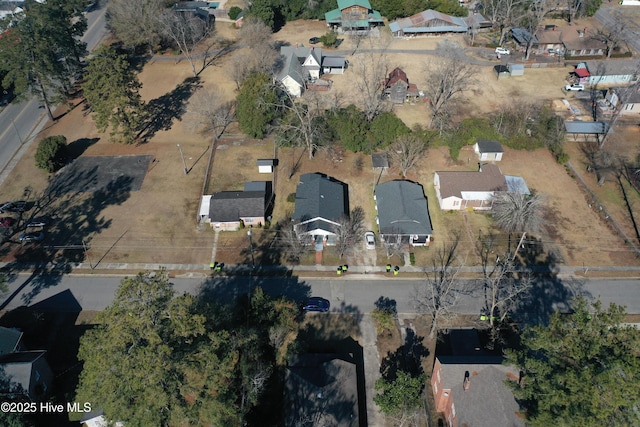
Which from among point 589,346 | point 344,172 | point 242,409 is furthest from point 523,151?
point 242,409

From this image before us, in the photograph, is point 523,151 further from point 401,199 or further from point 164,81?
point 164,81

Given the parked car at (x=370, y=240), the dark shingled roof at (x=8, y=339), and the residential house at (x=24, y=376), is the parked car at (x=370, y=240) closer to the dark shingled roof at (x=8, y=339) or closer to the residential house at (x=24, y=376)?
the residential house at (x=24, y=376)

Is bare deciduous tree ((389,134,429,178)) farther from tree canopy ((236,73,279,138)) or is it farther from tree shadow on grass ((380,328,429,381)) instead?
tree shadow on grass ((380,328,429,381))

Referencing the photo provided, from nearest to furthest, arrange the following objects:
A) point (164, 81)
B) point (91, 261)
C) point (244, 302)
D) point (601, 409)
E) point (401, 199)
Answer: point (601, 409)
point (244, 302)
point (91, 261)
point (401, 199)
point (164, 81)

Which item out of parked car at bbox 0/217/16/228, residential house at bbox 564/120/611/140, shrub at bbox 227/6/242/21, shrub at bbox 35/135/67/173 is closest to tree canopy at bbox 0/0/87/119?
shrub at bbox 35/135/67/173

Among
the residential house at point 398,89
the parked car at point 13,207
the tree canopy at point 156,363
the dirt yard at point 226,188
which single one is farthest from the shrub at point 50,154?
the residential house at point 398,89

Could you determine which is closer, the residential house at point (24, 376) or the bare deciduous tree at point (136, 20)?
the residential house at point (24, 376)
